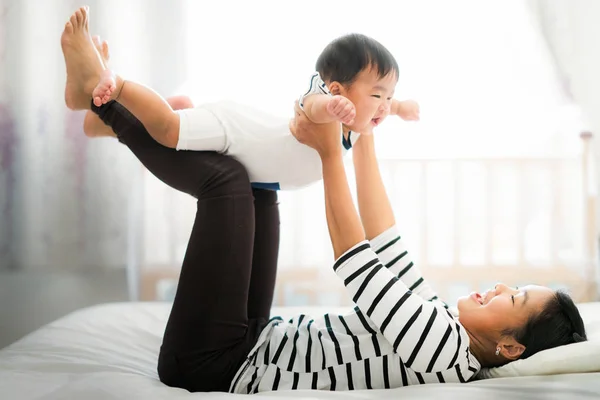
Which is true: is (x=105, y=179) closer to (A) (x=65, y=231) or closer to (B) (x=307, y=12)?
(A) (x=65, y=231)

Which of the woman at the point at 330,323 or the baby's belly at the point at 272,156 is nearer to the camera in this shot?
the woman at the point at 330,323

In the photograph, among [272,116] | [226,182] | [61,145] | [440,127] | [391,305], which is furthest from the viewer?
[440,127]

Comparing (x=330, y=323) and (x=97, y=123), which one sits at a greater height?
(x=97, y=123)

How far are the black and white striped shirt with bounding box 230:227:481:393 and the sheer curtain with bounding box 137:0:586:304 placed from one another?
86 centimetres

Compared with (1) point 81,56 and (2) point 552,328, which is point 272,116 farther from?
(2) point 552,328

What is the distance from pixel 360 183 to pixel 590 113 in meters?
0.80

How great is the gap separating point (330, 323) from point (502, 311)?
29cm

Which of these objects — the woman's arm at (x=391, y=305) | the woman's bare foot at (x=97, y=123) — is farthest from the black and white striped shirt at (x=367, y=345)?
the woman's bare foot at (x=97, y=123)

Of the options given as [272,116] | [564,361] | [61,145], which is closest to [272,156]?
[272,116]

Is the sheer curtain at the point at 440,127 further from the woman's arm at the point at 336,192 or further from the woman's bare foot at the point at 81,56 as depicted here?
the woman's arm at the point at 336,192

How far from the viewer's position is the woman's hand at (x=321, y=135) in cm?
102

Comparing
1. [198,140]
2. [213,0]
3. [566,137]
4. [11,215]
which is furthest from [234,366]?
[566,137]

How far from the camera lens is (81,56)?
1.14 meters

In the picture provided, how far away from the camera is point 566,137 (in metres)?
2.02
